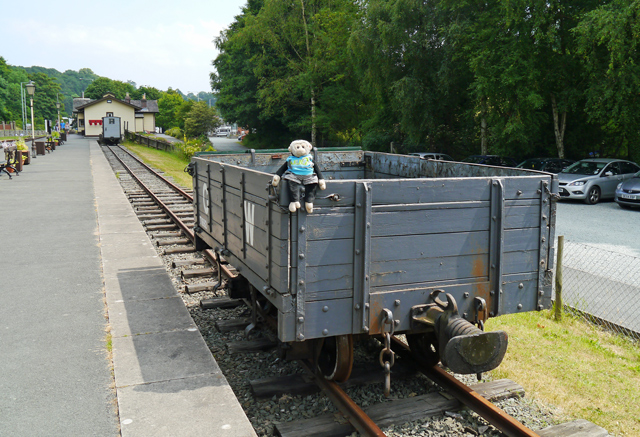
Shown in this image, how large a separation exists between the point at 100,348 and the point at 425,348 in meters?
3.28

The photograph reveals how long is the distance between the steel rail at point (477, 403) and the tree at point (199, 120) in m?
66.3

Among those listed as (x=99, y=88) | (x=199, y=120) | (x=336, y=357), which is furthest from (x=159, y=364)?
(x=99, y=88)

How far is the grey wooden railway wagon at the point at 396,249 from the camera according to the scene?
4.28 meters

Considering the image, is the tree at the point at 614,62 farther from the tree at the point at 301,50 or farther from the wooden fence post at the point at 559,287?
the tree at the point at 301,50

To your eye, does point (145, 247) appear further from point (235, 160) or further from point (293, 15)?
point (293, 15)

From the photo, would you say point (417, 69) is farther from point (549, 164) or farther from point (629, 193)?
point (629, 193)

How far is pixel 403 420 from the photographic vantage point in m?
4.67

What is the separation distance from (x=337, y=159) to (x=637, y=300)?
4826 millimetres

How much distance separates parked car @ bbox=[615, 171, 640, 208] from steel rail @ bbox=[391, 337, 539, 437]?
15503 mm

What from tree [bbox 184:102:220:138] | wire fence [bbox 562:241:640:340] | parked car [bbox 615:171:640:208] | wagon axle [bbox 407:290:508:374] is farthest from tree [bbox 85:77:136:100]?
wagon axle [bbox 407:290:508:374]

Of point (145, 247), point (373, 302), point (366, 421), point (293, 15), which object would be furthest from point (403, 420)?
point (293, 15)

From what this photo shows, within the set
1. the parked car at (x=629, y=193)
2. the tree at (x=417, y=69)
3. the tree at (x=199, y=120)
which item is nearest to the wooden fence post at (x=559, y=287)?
the parked car at (x=629, y=193)

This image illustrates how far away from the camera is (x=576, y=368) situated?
5.82 meters

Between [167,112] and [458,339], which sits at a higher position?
[167,112]
